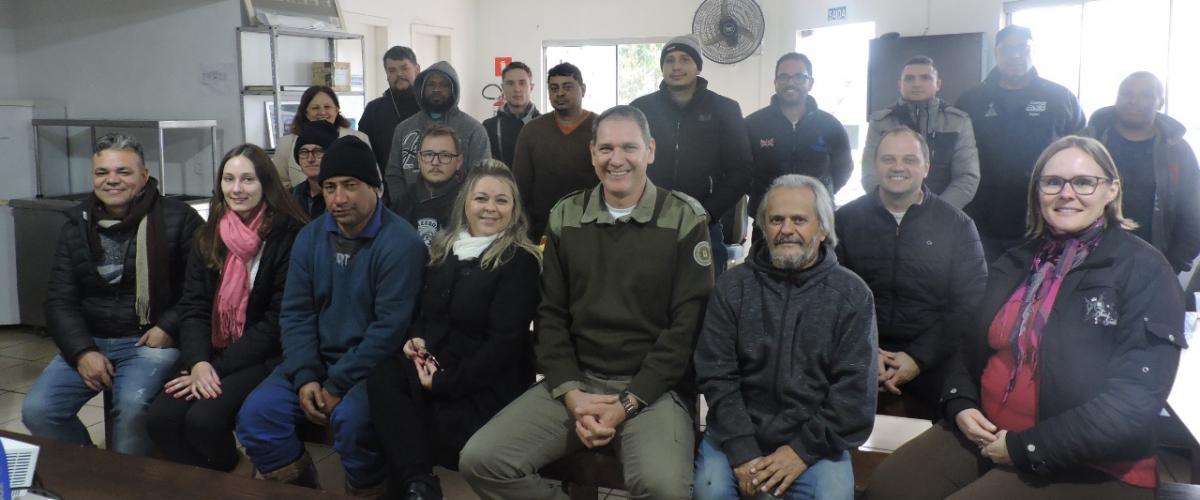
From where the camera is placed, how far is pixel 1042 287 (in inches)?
85.0

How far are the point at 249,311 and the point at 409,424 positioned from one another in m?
0.79

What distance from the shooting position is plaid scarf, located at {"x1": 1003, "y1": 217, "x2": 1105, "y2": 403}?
211cm

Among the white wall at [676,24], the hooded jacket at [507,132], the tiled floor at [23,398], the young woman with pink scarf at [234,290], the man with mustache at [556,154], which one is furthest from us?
the white wall at [676,24]

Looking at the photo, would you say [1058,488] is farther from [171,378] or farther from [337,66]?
[337,66]

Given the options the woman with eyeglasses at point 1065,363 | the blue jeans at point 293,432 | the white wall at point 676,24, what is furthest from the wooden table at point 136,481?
the white wall at point 676,24

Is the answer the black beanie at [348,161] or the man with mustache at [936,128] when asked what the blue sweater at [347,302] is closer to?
the black beanie at [348,161]

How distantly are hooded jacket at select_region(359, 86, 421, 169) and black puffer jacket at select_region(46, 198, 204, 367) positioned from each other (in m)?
1.38

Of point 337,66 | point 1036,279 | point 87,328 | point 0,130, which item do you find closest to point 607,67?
point 337,66

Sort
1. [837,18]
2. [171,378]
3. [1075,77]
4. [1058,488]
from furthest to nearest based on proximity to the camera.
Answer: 1. [837,18]
2. [1075,77]
3. [171,378]
4. [1058,488]

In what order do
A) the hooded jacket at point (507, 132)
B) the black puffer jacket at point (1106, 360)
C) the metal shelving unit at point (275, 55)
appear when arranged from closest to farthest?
the black puffer jacket at point (1106, 360)
the hooded jacket at point (507, 132)
the metal shelving unit at point (275, 55)

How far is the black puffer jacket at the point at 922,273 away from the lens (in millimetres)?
2689

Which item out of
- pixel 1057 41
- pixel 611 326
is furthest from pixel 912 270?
pixel 1057 41

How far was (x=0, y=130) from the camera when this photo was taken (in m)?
5.32

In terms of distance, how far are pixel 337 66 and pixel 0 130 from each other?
1.96m
